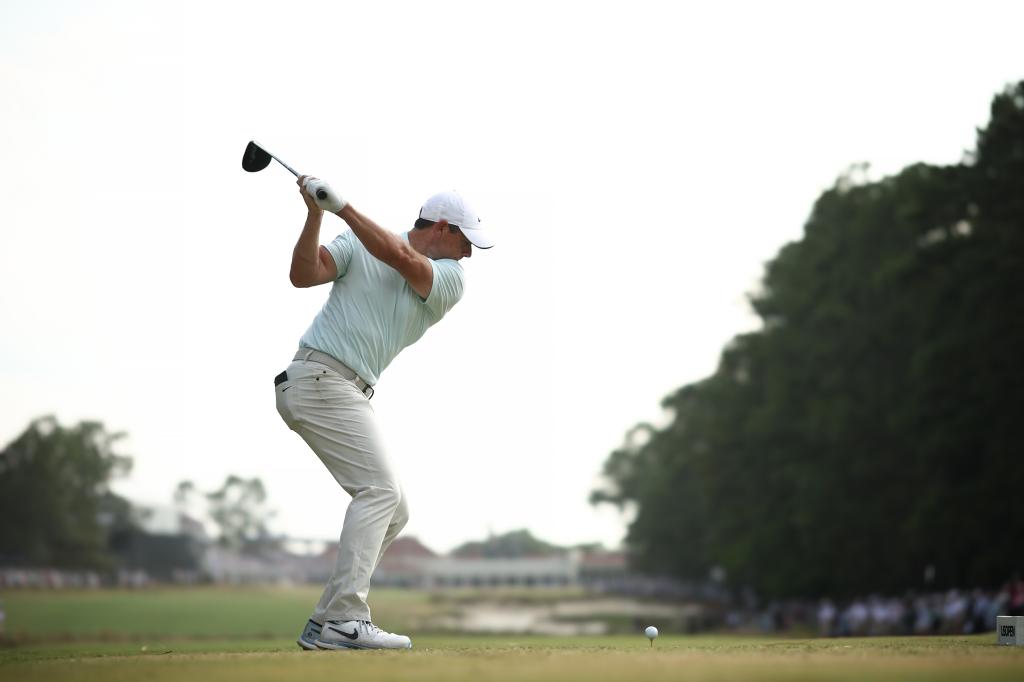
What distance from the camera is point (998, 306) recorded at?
39.2m

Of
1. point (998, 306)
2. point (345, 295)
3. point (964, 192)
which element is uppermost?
point (964, 192)

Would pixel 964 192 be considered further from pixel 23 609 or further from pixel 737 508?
pixel 23 609

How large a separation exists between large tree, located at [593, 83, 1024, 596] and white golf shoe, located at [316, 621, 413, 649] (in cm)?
3235

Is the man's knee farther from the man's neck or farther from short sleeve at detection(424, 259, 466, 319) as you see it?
the man's neck

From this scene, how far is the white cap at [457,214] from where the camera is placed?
30.5 ft

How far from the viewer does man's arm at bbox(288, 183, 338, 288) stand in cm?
855

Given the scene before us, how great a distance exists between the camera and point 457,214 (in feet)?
30.5

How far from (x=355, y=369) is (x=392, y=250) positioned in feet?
2.84

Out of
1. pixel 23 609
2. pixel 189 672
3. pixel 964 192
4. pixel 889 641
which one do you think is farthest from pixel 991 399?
pixel 23 609

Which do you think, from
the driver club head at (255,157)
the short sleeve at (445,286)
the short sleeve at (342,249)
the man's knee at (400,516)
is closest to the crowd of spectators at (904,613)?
the man's knee at (400,516)

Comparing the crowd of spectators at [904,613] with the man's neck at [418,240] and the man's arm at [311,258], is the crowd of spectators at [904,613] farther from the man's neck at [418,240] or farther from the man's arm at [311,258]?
the man's arm at [311,258]

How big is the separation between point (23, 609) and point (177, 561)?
3974 inches

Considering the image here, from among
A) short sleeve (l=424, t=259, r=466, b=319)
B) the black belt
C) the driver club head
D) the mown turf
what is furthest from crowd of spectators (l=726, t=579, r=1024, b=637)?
the driver club head

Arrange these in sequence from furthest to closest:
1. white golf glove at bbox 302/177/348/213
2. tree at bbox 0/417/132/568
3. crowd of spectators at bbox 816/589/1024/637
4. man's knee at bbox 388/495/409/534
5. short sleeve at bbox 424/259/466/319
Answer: tree at bbox 0/417/132/568
crowd of spectators at bbox 816/589/1024/637
man's knee at bbox 388/495/409/534
short sleeve at bbox 424/259/466/319
white golf glove at bbox 302/177/348/213
